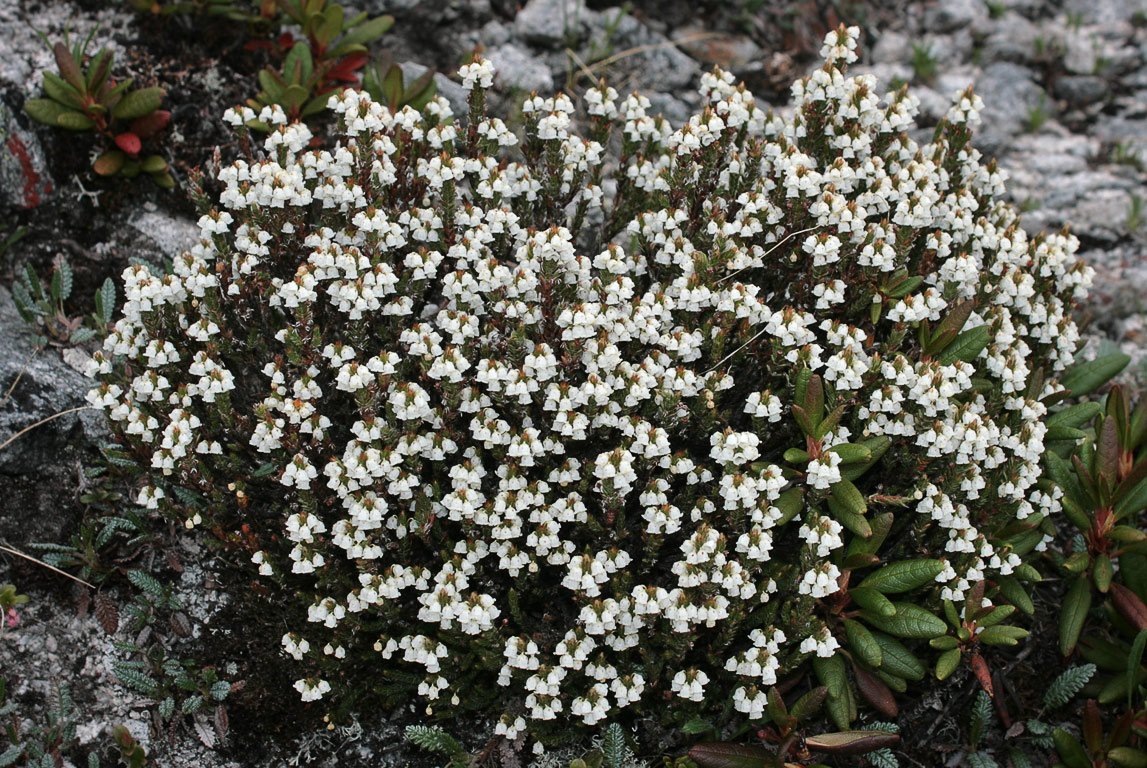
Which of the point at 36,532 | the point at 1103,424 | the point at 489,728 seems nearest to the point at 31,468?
the point at 36,532

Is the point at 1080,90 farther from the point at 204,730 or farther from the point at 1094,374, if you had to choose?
the point at 204,730

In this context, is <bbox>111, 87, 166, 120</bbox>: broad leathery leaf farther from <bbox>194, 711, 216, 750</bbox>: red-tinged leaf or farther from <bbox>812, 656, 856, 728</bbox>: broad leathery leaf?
<bbox>812, 656, 856, 728</bbox>: broad leathery leaf

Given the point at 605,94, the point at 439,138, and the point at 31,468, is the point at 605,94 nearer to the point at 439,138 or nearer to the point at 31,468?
the point at 439,138

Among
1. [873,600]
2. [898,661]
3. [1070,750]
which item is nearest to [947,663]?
[898,661]

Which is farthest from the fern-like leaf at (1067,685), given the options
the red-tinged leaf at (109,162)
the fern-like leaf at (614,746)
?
the red-tinged leaf at (109,162)

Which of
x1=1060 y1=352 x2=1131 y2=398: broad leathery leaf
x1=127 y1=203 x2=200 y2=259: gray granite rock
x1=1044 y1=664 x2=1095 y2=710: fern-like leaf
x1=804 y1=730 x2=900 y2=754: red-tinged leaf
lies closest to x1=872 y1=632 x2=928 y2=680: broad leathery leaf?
x1=804 y1=730 x2=900 y2=754: red-tinged leaf

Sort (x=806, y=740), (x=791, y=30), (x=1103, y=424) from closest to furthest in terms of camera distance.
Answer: (x=806, y=740), (x=1103, y=424), (x=791, y=30)

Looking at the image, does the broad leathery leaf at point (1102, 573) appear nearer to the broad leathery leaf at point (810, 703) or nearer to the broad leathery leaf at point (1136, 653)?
the broad leathery leaf at point (1136, 653)
